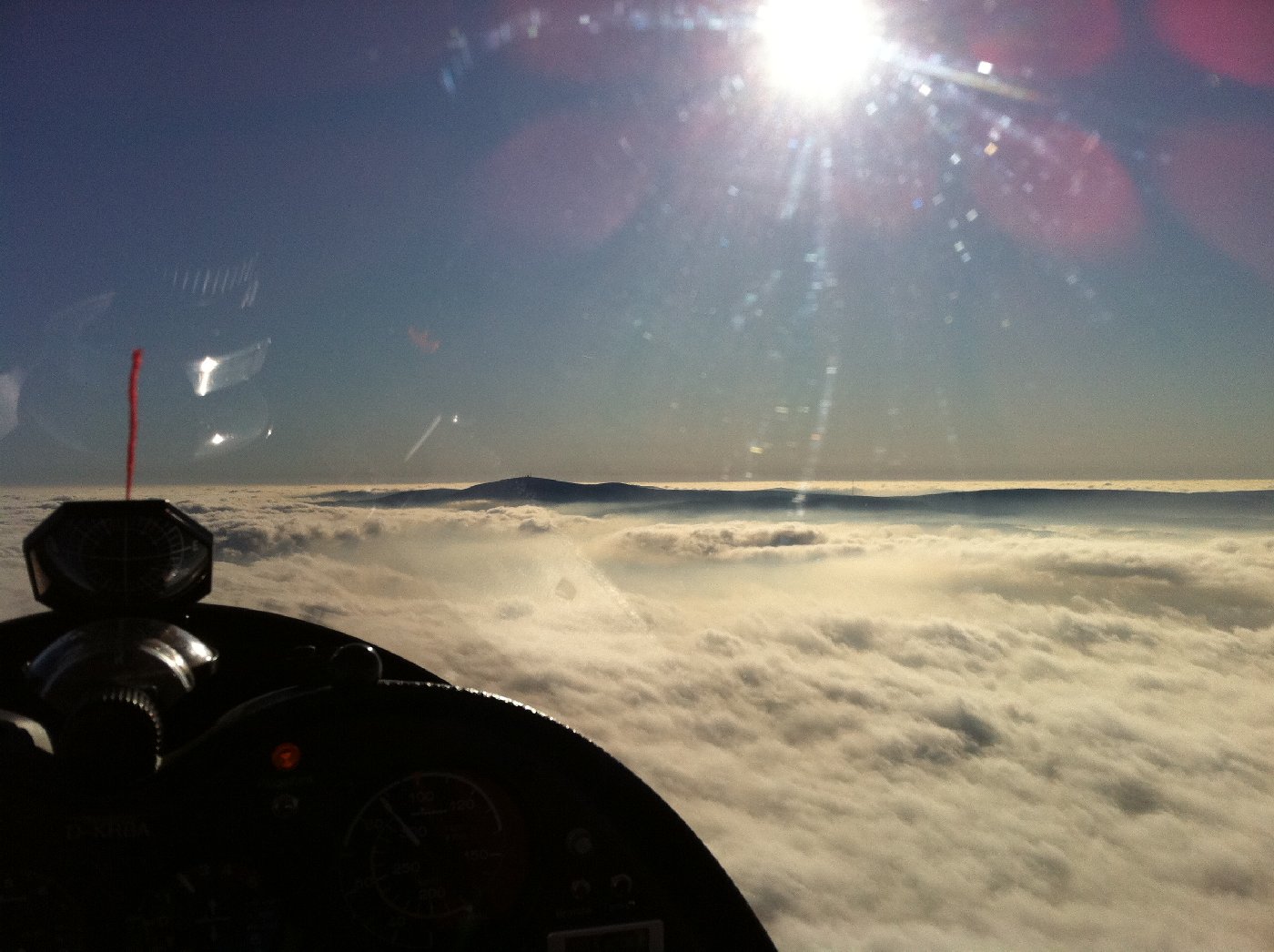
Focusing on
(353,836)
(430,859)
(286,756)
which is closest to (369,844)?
(353,836)

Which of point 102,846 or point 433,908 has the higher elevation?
point 102,846

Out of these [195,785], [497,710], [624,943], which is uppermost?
[497,710]

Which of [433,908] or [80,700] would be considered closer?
[80,700]

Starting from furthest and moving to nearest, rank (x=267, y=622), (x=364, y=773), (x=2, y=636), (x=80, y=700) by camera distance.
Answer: (x=267, y=622) < (x=2, y=636) < (x=364, y=773) < (x=80, y=700)

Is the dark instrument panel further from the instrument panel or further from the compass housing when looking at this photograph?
the compass housing

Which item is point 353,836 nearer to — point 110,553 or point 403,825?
point 403,825

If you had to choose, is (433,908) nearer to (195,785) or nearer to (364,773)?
(364,773)

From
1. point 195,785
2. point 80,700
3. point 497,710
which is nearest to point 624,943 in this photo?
point 497,710
